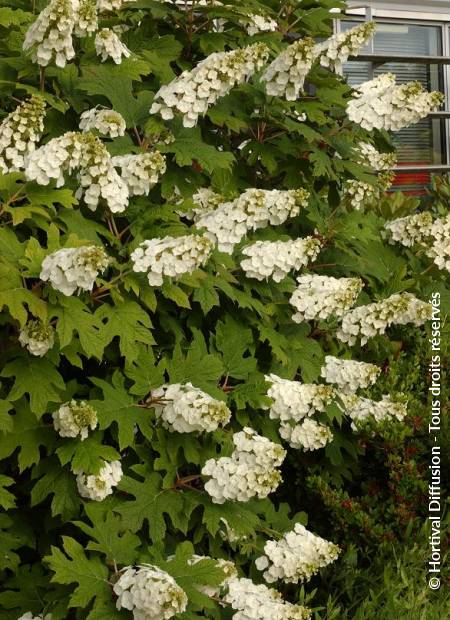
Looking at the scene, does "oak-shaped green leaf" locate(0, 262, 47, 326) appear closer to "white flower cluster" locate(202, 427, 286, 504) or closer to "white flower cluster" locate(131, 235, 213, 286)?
"white flower cluster" locate(131, 235, 213, 286)

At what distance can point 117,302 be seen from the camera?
318 centimetres

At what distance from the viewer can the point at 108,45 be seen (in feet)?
11.6

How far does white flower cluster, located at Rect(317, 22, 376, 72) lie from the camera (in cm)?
394

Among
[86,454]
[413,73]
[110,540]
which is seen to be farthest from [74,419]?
[413,73]

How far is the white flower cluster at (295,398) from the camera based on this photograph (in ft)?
11.8

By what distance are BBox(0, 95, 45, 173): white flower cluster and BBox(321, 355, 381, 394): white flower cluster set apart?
1.46 m

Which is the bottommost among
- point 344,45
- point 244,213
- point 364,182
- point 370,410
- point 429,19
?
point 429,19

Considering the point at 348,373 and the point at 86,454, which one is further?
the point at 348,373

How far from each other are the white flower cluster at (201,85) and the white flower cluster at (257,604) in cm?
163

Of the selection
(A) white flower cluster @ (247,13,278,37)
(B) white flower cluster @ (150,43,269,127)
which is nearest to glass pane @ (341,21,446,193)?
(A) white flower cluster @ (247,13,278,37)

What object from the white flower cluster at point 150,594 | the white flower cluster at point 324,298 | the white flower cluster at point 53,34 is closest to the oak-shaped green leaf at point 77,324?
the white flower cluster at point 150,594

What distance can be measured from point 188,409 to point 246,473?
0.31 metres

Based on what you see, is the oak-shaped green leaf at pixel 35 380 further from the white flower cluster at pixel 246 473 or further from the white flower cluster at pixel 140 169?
the white flower cluster at pixel 140 169

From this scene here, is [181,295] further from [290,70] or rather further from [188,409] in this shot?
[290,70]
